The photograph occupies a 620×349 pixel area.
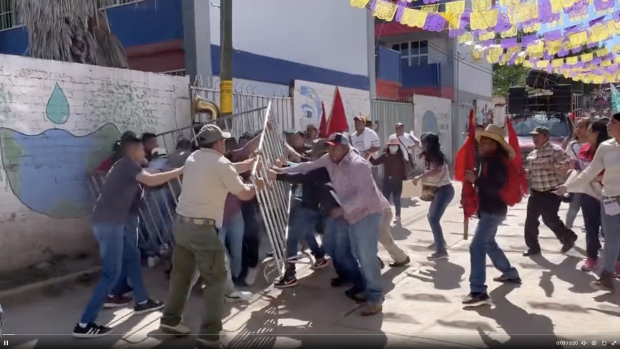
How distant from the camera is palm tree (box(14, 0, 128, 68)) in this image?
27.8ft

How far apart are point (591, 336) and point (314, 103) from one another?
842 centimetres

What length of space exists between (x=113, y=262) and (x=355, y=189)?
2.24 meters

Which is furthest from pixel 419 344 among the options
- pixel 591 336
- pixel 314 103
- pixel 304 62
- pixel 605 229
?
pixel 304 62

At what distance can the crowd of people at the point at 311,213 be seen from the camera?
4.64 m

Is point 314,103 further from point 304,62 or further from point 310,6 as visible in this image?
point 310,6

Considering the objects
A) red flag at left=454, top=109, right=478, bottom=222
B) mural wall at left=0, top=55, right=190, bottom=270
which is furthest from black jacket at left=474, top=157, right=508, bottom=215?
mural wall at left=0, top=55, right=190, bottom=270

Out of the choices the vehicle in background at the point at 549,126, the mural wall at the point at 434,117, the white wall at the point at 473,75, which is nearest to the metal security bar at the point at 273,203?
the vehicle in background at the point at 549,126

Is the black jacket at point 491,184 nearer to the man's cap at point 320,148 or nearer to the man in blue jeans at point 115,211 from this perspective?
the man's cap at point 320,148

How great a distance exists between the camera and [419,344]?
462 centimetres

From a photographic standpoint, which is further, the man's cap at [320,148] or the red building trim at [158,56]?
the red building trim at [158,56]

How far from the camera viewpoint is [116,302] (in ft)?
19.0

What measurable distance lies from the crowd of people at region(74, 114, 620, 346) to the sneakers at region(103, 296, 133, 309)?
0.03ft

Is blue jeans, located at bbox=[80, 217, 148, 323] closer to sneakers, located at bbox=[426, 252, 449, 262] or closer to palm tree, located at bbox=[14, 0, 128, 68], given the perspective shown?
sneakers, located at bbox=[426, 252, 449, 262]

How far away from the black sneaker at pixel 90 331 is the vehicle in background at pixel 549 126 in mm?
12542
